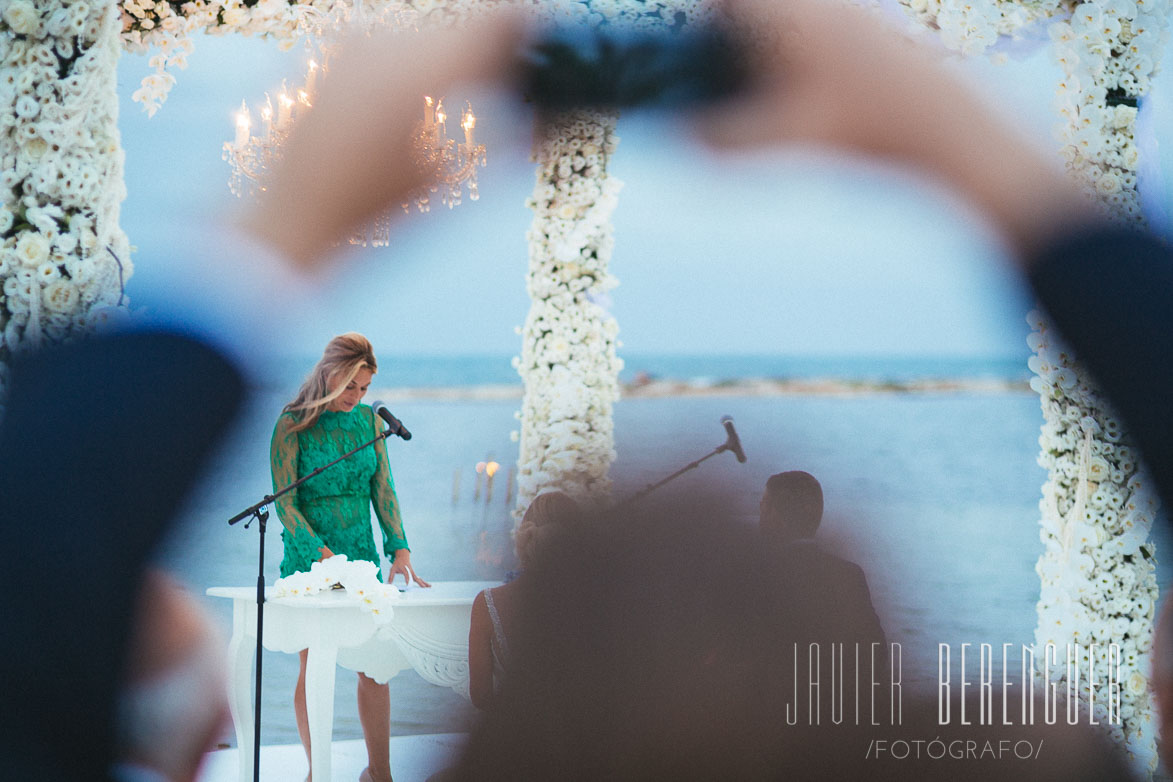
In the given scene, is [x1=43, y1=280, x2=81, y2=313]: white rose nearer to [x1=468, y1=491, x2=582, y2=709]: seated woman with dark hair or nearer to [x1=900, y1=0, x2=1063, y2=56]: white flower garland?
[x1=468, y1=491, x2=582, y2=709]: seated woman with dark hair

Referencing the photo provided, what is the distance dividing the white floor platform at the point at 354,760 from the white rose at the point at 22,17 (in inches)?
90.1

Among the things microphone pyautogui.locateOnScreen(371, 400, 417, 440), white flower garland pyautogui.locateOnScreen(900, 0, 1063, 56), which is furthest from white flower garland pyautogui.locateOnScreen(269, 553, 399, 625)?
white flower garland pyautogui.locateOnScreen(900, 0, 1063, 56)

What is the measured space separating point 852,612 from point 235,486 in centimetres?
202

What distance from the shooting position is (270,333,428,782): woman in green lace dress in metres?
3.08

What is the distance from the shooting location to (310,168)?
3291mm

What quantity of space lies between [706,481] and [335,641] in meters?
1.29

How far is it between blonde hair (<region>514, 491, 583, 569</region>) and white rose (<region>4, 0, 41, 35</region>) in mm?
2092

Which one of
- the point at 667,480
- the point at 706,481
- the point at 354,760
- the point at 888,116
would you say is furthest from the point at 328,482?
the point at 888,116

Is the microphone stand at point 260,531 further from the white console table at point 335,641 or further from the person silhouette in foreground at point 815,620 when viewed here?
the person silhouette in foreground at point 815,620

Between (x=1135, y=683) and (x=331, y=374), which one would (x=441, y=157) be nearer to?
(x=331, y=374)

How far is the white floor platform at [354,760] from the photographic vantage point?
3.16 meters

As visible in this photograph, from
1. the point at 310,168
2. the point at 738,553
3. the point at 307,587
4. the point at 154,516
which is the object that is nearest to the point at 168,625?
the point at 154,516

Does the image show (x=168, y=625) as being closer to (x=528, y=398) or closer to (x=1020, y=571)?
(x=528, y=398)

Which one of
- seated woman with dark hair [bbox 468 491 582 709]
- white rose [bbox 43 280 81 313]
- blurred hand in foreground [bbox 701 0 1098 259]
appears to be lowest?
seated woman with dark hair [bbox 468 491 582 709]
